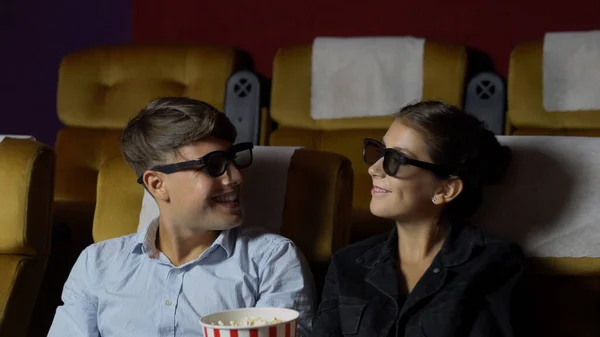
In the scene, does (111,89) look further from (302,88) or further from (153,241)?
(153,241)

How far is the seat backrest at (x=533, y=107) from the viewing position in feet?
7.81

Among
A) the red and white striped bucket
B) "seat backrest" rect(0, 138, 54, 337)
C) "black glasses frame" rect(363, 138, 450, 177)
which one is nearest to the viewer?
the red and white striped bucket

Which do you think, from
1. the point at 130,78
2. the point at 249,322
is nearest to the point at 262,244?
the point at 249,322

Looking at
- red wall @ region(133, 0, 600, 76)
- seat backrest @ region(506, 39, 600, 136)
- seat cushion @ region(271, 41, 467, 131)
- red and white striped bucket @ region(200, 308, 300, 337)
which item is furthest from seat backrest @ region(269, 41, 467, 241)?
red and white striped bucket @ region(200, 308, 300, 337)

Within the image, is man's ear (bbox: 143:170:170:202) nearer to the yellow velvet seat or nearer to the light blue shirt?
the light blue shirt

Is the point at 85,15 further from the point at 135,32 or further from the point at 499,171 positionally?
the point at 499,171

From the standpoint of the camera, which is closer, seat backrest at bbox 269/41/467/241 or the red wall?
seat backrest at bbox 269/41/467/241

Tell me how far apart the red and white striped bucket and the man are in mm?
264

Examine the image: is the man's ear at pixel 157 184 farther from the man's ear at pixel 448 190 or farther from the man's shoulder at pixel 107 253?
the man's ear at pixel 448 190

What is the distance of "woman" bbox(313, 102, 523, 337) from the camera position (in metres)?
1.53

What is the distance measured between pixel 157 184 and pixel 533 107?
44.5 inches

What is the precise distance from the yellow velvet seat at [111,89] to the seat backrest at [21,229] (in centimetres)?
74

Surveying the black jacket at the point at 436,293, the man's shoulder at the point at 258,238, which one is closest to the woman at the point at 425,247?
the black jacket at the point at 436,293

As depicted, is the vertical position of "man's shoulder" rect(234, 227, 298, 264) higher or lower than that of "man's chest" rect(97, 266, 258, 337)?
higher
